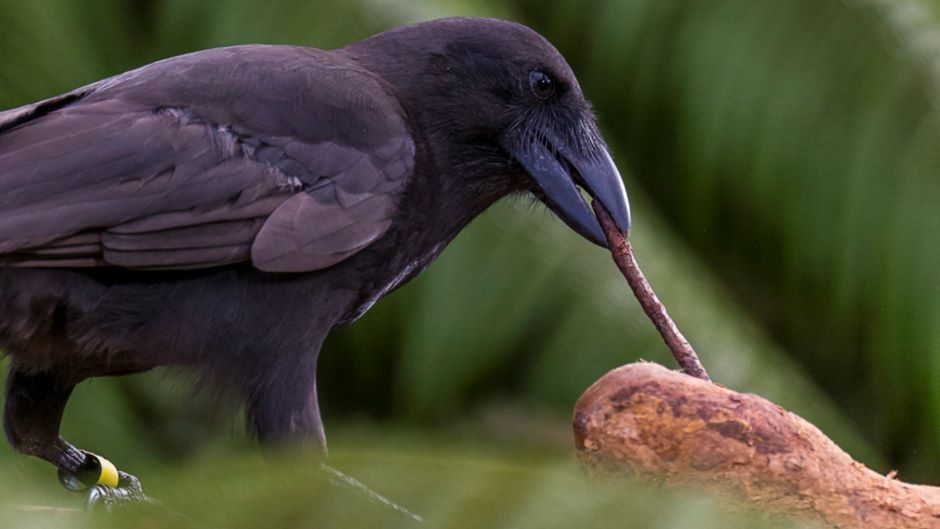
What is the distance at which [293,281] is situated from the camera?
6.10ft

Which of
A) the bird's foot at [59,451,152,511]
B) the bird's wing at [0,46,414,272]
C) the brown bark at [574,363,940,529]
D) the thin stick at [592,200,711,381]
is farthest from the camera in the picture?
the bird's foot at [59,451,152,511]

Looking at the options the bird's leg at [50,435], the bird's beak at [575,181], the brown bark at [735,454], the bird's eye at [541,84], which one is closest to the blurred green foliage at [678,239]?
the bird's leg at [50,435]

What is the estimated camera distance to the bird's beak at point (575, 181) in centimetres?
195

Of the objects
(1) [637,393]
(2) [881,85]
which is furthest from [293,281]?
Answer: (2) [881,85]

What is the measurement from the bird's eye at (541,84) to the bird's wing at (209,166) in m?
0.21

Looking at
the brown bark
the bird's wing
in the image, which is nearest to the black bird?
the bird's wing

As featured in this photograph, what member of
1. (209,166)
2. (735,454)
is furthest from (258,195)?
(735,454)

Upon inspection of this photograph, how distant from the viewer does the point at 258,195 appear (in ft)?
6.08

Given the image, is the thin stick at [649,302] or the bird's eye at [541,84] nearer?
the thin stick at [649,302]

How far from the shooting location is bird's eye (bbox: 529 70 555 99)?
2039 mm

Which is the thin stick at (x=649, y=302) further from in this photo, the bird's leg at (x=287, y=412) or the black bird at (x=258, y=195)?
the bird's leg at (x=287, y=412)

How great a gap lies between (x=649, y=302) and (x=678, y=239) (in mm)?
1548

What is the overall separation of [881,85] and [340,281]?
1.51 m

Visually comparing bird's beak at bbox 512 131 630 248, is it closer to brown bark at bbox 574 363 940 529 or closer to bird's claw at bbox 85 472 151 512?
brown bark at bbox 574 363 940 529
